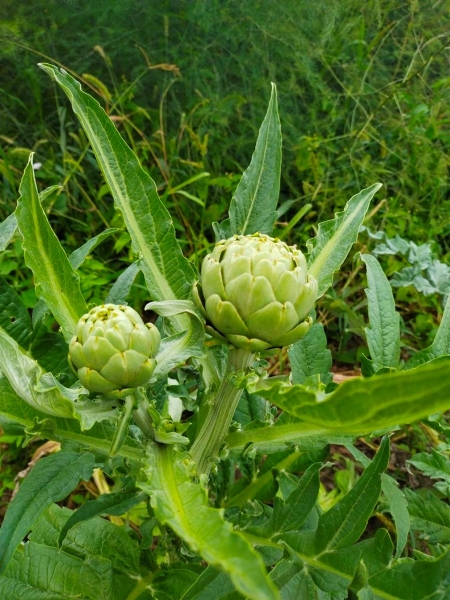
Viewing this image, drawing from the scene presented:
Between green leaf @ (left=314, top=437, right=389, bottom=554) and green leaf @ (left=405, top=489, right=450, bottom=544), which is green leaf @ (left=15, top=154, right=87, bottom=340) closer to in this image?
green leaf @ (left=314, top=437, right=389, bottom=554)

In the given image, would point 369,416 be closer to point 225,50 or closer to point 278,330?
point 278,330

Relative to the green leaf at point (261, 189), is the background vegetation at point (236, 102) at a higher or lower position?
lower

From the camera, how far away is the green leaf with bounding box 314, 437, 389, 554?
754 mm

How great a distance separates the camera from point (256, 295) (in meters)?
0.59

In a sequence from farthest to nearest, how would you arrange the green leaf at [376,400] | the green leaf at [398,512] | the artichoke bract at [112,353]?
the green leaf at [398,512] → the artichoke bract at [112,353] → the green leaf at [376,400]

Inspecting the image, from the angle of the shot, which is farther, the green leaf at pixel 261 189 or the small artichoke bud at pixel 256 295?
the green leaf at pixel 261 189

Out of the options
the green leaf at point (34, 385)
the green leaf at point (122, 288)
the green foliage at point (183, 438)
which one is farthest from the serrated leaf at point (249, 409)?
the green leaf at point (34, 385)

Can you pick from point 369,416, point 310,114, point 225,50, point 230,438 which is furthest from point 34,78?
point 369,416

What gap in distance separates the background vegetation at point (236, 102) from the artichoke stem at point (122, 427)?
1.26 m

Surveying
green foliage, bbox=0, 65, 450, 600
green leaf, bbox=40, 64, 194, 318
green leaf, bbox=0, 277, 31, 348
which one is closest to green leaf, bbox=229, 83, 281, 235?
green foliage, bbox=0, 65, 450, 600

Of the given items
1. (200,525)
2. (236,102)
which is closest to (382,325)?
(200,525)

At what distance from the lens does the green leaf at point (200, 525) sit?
1.42 feet

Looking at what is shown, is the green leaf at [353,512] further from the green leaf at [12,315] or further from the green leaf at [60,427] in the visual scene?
the green leaf at [12,315]

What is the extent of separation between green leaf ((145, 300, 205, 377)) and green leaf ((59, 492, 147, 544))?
0.21m
